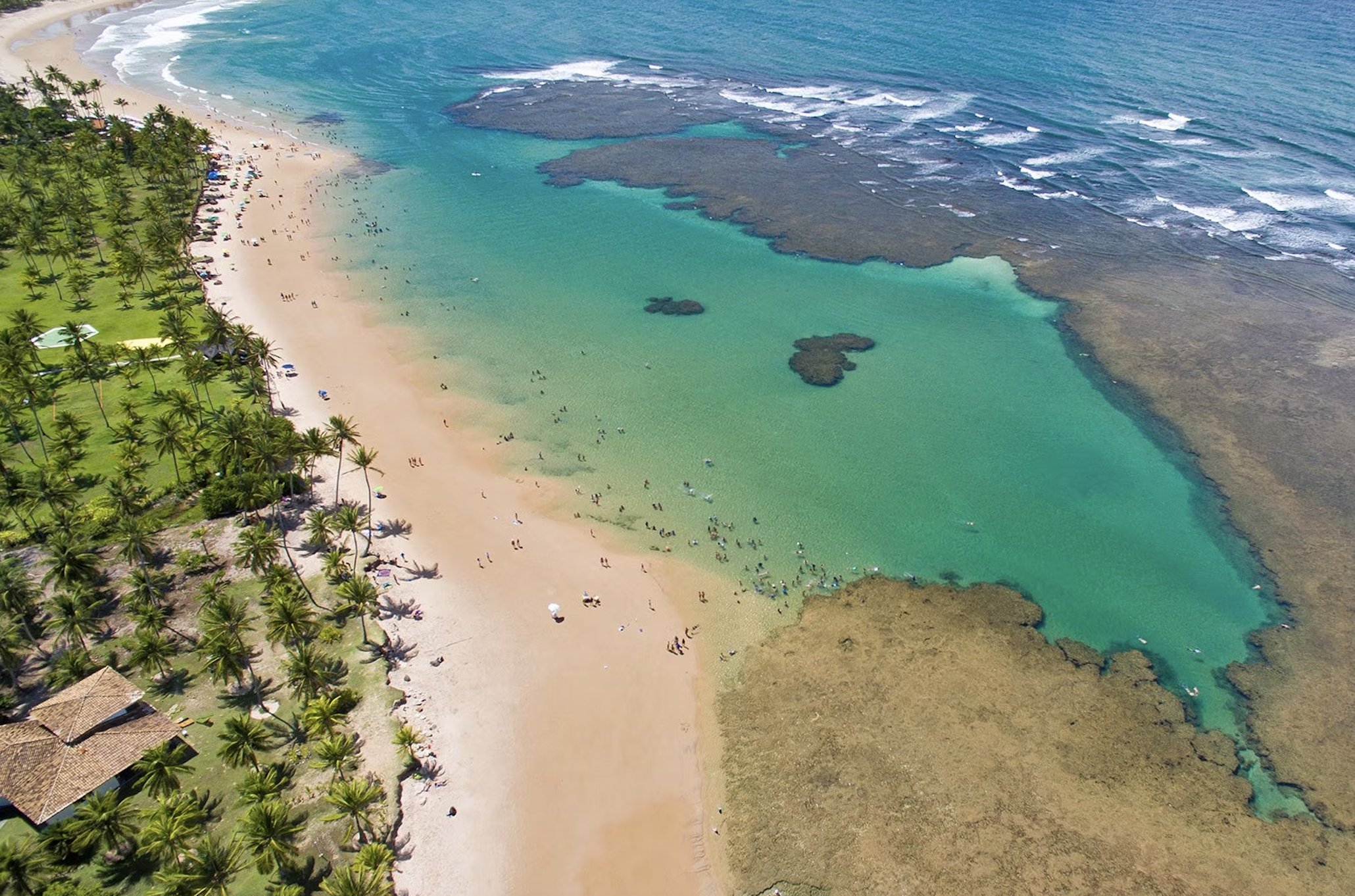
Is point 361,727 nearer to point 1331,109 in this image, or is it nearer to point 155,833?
point 155,833

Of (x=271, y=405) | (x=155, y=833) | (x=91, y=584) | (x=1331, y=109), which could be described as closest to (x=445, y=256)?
(x=271, y=405)

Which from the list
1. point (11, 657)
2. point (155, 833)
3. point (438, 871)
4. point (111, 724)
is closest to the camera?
point (155, 833)

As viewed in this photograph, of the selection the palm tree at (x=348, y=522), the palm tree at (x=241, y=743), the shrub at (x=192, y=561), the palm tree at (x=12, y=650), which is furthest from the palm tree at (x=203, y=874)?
the shrub at (x=192, y=561)

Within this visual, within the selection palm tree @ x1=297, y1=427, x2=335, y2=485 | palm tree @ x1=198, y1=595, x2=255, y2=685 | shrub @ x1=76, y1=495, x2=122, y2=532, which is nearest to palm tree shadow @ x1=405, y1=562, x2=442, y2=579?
palm tree @ x1=297, y1=427, x2=335, y2=485

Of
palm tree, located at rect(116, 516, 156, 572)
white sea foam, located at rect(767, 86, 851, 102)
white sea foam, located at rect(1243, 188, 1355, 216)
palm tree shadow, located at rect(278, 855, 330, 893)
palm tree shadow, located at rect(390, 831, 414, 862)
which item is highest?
white sea foam, located at rect(767, 86, 851, 102)

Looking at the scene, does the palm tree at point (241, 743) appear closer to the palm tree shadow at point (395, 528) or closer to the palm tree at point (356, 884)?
the palm tree at point (356, 884)

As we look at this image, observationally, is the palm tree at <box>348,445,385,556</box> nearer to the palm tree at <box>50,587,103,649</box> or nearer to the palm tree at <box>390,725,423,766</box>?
the palm tree at <box>50,587,103,649</box>
